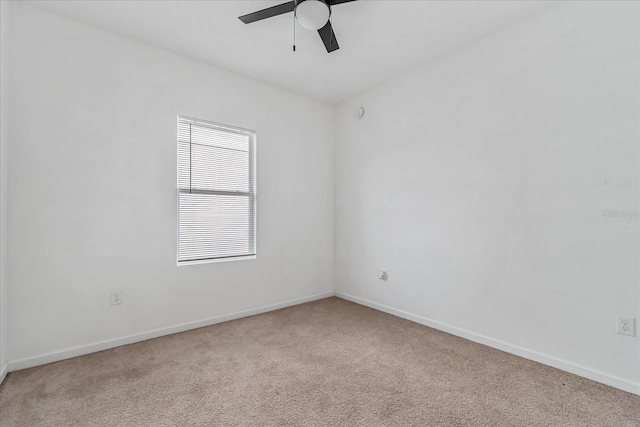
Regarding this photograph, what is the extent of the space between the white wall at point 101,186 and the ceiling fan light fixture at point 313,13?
160 cm

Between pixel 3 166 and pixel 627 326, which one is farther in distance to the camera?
pixel 3 166

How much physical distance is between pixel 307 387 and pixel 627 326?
2110mm

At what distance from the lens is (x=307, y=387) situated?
6.67ft

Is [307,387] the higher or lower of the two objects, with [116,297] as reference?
lower

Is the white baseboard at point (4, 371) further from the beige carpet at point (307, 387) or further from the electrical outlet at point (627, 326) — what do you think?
the electrical outlet at point (627, 326)

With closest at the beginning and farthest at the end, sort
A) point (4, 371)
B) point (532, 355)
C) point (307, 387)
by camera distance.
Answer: point (307, 387), point (4, 371), point (532, 355)

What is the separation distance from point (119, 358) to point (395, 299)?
105 inches

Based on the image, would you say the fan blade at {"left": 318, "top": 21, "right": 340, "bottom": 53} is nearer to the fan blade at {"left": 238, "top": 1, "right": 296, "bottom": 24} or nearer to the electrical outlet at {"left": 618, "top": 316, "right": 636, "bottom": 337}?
the fan blade at {"left": 238, "top": 1, "right": 296, "bottom": 24}

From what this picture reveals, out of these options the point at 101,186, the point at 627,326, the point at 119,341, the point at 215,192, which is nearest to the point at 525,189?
the point at 627,326

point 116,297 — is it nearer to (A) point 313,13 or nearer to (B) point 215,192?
(B) point 215,192

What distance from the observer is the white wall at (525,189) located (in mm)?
2049

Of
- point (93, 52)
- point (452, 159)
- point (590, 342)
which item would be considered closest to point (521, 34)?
point (452, 159)

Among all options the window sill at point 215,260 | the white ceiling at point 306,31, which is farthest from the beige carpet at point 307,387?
the white ceiling at point 306,31

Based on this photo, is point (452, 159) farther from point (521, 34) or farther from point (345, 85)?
point (345, 85)
